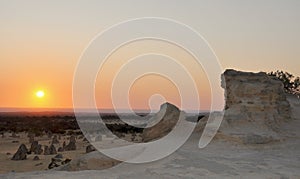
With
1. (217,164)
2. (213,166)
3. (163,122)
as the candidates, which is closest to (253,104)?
(163,122)

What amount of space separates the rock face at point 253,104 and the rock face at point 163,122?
2.20 meters

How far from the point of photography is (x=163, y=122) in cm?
1548

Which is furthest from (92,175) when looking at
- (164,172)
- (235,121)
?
(235,121)

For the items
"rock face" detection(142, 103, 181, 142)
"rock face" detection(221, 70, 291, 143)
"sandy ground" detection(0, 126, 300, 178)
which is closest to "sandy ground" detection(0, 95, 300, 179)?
"sandy ground" detection(0, 126, 300, 178)

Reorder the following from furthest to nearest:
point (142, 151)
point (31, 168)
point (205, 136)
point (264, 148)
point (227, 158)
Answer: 1. point (31, 168)
2. point (205, 136)
3. point (264, 148)
4. point (142, 151)
5. point (227, 158)

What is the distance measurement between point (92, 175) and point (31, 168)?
32.4 ft

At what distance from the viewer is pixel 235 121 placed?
14.3 meters

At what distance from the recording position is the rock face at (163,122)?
15148 mm

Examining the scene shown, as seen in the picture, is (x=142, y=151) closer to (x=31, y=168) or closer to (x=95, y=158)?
(x=95, y=158)

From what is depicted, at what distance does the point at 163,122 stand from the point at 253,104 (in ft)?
12.7

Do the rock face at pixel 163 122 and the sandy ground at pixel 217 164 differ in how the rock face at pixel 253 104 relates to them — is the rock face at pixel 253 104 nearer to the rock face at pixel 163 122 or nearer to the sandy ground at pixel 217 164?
the sandy ground at pixel 217 164

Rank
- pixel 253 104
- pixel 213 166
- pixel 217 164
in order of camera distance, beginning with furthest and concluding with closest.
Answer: pixel 253 104 < pixel 217 164 < pixel 213 166

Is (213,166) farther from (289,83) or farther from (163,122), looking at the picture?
(289,83)

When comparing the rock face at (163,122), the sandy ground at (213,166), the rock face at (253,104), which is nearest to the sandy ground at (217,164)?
the sandy ground at (213,166)
